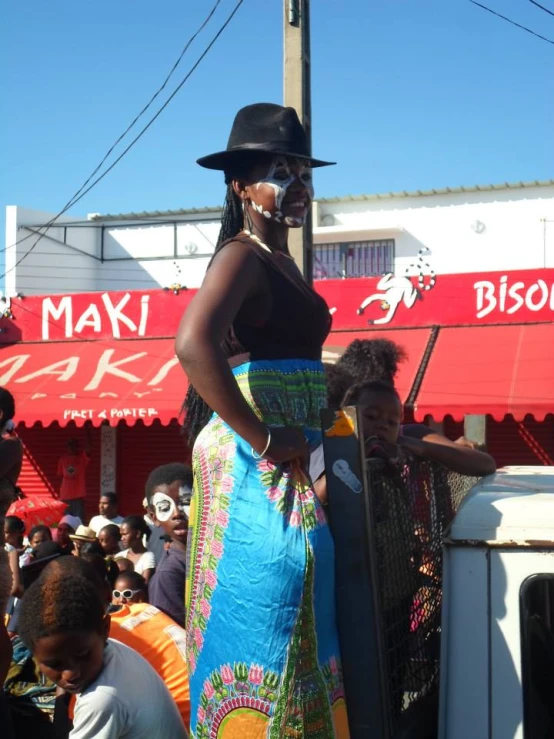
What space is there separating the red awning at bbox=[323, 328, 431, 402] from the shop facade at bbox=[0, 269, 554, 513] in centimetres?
2

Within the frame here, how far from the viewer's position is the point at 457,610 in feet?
6.23

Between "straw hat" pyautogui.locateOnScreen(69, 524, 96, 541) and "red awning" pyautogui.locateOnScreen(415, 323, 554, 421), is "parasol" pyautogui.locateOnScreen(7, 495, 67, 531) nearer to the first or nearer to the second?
"straw hat" pyautogui.locateOnScreen(69, 524, 96, 541)

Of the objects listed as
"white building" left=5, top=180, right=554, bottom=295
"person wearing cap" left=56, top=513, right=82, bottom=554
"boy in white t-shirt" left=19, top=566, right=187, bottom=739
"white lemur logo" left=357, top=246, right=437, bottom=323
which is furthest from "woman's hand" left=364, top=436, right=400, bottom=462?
"white building" left=5, top=180, right=554, bottom=295

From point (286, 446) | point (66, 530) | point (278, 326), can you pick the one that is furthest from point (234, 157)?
point (66, 530)

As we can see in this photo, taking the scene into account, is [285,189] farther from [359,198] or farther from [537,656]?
[359,198]

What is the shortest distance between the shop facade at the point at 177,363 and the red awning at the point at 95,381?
0.02 m

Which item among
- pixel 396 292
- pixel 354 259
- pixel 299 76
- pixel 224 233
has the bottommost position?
pixel 224 233

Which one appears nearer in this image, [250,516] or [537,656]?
[250,516]

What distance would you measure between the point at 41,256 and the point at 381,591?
22138mm

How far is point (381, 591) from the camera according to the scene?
1922 millimetres

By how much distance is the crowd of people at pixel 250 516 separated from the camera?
1823mm

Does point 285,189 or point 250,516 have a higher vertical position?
point 285,189

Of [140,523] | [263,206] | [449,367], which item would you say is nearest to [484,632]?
[263,206]

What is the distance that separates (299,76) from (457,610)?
6126mm
